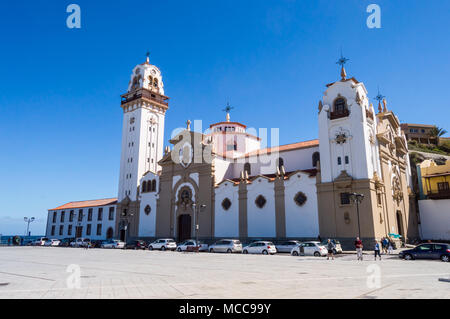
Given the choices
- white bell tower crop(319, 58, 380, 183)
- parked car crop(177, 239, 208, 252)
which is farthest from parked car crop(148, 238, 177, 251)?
white bell tower crop(319, 58, 380, 183)

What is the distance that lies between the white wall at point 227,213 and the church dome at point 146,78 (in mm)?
24813

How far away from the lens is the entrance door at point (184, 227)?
4481cm

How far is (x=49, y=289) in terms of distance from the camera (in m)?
9.73

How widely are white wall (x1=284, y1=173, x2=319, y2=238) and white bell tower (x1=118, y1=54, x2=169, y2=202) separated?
Answer: 25.9 meters

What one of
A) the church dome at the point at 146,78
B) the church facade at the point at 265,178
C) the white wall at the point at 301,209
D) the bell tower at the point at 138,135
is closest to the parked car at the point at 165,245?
the church facade at the point at 265,178

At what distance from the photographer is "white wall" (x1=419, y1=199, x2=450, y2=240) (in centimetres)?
4022

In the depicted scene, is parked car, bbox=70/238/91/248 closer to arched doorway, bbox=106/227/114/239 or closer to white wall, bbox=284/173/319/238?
arched doorway, bbox=106/227/114/239

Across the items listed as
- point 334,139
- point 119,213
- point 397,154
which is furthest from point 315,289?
point 119,213

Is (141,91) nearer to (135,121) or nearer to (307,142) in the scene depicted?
(135,121)

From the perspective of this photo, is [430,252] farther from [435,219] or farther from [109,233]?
[109,233]

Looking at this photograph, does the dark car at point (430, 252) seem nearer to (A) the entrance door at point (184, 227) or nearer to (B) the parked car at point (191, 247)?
(B) the parked car at point (191, 247)

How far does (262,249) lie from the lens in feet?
101

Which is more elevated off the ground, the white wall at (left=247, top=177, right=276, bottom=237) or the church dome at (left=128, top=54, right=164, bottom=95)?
the church dome at (left=128, top=54, right=164, bottom=95)
